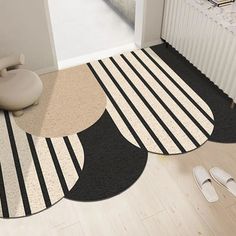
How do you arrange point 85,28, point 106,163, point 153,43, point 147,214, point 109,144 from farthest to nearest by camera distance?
point 85,28 → point 153,43 → point 109,144 → point 106,163 → point 147,214

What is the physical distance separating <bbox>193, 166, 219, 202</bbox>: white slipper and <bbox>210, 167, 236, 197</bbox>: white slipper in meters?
0.05

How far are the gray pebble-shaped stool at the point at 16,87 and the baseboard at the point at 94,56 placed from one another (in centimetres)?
58

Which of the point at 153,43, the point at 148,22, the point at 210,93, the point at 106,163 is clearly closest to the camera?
the point at 106,163

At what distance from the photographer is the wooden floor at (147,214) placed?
185 centimetres

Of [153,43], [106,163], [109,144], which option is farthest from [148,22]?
[106,163]

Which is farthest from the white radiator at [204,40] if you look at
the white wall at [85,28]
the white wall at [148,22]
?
the white wall at [85,28]

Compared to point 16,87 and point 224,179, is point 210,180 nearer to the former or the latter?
point 224,179

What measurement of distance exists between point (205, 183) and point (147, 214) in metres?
0.46

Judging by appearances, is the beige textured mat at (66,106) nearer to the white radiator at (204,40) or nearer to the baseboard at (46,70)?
the baseboard at (46,70)

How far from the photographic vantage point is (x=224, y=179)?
2047 mm

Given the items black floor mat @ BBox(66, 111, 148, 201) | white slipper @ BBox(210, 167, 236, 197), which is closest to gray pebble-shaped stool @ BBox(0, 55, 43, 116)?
black floor mat @ BBox(66, 111, 148, 201)

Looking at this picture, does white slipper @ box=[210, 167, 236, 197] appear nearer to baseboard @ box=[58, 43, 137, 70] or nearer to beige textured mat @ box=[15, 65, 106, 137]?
beige textured mat @ box=[15, 65, 106, 137]

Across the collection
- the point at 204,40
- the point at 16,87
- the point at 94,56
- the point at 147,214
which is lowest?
the point at 147,214

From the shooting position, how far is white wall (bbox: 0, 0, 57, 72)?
8.00ft
